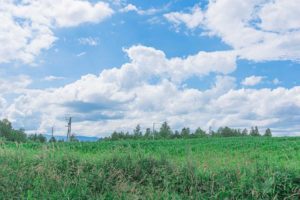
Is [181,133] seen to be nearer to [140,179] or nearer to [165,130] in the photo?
[165,130]

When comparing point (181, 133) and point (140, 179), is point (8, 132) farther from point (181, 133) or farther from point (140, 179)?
point (140, 179)

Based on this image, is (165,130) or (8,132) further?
(8,132)

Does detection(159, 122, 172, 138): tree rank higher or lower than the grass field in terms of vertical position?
higher

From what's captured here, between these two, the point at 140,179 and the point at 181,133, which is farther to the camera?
the point at 181,133

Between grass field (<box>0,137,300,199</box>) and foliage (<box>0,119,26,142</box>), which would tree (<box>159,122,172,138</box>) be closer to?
foliage (<box>0,119,26,142</box>)

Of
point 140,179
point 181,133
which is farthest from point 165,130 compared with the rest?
point 140,179

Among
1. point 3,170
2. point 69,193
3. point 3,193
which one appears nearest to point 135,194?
point 69,193

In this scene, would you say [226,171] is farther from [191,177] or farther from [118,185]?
[118,185]

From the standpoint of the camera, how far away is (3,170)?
854cm

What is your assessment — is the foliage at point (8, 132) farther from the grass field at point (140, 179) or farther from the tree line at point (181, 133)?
the grass field at point (140, 179)

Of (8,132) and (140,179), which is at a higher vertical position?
(8,132)

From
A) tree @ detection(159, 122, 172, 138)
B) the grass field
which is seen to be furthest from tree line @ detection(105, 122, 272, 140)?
the grass field

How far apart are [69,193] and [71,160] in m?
2.23

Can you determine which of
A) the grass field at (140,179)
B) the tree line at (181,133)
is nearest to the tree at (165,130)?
the tree line at (181,133)
